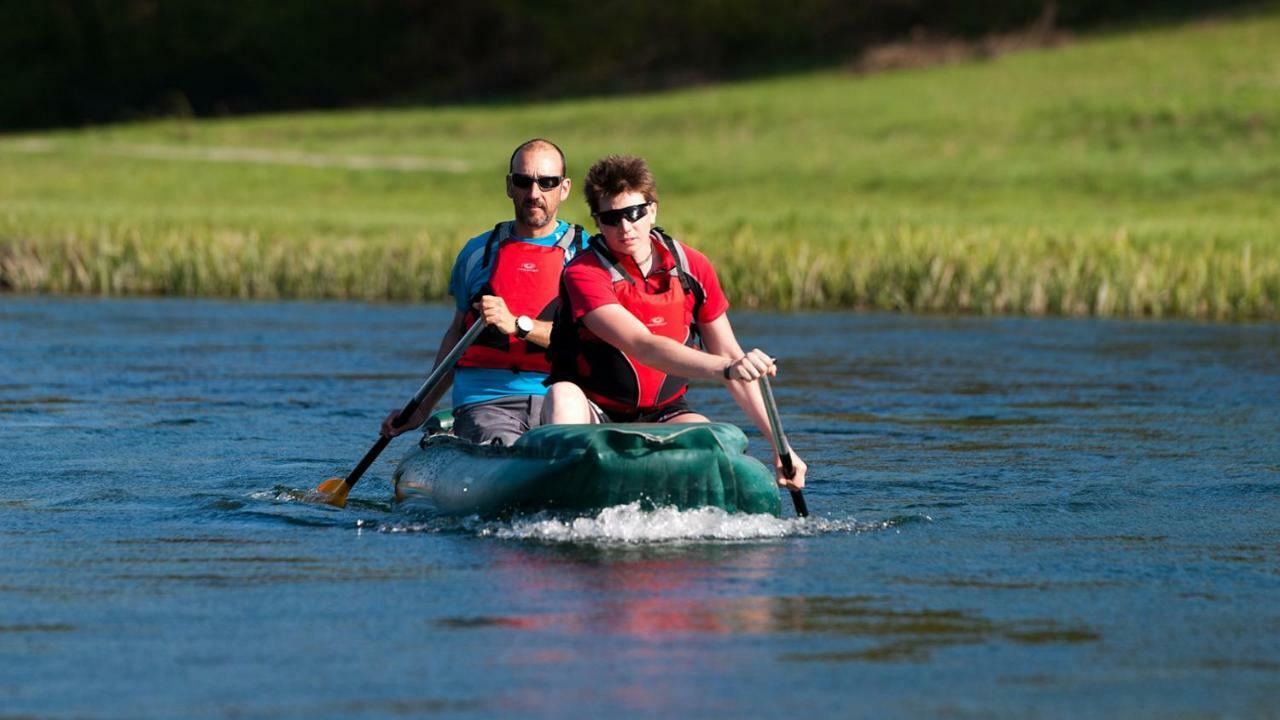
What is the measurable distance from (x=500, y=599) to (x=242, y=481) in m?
4.03

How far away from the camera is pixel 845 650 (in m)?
6.82

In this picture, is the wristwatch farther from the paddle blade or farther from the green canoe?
the paddle blade

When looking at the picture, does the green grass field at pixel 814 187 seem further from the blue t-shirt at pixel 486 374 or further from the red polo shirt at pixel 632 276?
the red polo shirt at pixel 632 276

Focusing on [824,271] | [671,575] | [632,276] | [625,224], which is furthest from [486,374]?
[824,271]

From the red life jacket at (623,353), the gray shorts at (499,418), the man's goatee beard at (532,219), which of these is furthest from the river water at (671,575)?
the man's goatee beard at (532,219)

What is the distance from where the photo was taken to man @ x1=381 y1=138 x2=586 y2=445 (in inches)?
388

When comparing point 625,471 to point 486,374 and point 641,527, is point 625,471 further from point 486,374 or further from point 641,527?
point 486,374

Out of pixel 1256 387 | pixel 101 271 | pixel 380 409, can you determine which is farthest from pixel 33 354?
pixel 1256 387

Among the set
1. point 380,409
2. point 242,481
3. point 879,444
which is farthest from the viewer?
point 380,409

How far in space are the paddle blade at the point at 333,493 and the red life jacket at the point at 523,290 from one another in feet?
3.02

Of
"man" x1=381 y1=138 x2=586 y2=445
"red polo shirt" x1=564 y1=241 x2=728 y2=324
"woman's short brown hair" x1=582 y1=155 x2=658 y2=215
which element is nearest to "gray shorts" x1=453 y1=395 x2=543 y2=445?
Result: "man" x1=381 y1=138 x2=586 y2=445

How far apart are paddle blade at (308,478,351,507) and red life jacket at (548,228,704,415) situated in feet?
4.44

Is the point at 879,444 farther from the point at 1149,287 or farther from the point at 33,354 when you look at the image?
the point at 1149,287

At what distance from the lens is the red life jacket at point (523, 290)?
32.9 ft
